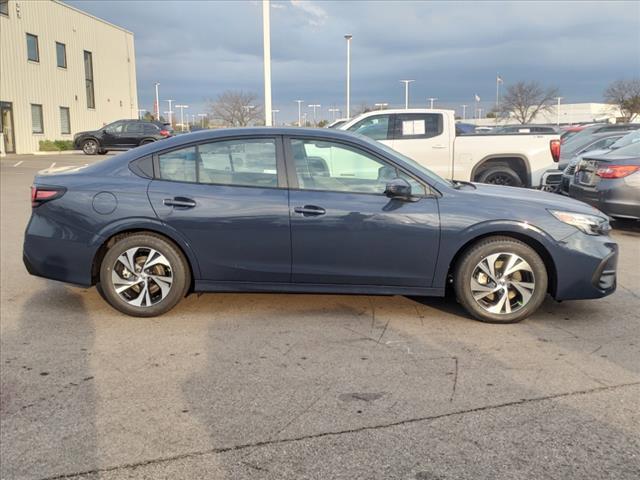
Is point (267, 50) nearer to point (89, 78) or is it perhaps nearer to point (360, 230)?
point (360, 230)

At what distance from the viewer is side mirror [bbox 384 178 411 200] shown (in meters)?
4.73

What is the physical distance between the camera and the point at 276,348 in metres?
4.35

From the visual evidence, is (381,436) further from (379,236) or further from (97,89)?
(97,89)

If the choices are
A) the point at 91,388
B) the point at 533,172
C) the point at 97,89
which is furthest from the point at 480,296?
the point at 97,89

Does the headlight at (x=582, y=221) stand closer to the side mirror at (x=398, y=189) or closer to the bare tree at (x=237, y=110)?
the side mirror at (x=398, y=189)

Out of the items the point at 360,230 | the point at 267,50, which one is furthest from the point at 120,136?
the point at 360,230

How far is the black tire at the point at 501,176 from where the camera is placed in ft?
35.9

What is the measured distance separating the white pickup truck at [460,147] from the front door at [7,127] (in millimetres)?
24713

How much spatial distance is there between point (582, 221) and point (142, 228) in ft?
11.9

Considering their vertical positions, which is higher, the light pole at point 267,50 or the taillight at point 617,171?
the light pole at point 267,50

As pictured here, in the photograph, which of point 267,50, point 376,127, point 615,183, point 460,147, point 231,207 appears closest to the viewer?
A: point 231,207

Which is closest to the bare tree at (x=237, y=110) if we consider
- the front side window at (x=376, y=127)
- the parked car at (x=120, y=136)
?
the parked car at (x=120, y=136)

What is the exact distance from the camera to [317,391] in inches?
143

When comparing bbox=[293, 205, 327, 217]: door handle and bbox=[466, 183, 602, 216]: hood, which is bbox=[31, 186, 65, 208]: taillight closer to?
bbox=[293, 205, 327, 217]: door handle
